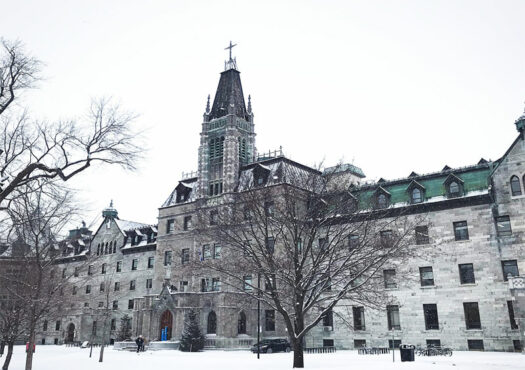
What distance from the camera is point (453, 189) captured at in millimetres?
41750

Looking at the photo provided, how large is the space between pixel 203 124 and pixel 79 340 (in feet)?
116

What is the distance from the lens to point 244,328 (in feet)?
159

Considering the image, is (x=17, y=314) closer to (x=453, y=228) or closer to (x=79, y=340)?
(x=453, y=228)

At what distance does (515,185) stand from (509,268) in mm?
6555

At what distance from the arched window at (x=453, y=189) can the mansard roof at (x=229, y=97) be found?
2556cm

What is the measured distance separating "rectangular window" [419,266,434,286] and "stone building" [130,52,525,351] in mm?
82

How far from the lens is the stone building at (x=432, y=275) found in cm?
3775

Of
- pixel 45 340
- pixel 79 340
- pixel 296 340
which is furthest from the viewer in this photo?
pixel 45 340

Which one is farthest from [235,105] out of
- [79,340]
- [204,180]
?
[79,340]

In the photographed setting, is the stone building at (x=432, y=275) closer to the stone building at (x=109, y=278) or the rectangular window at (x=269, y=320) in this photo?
the rectangular window at (x=269, y=320)

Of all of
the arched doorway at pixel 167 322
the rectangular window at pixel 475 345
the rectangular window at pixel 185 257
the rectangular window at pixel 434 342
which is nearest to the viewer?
the rectangular window at pixel 185 257

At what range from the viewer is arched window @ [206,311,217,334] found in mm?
48406

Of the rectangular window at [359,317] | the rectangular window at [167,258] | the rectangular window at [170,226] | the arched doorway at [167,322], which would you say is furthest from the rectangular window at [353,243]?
the rectangular window at [170,226]

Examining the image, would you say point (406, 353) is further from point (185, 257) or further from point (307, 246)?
point (185, 257)
